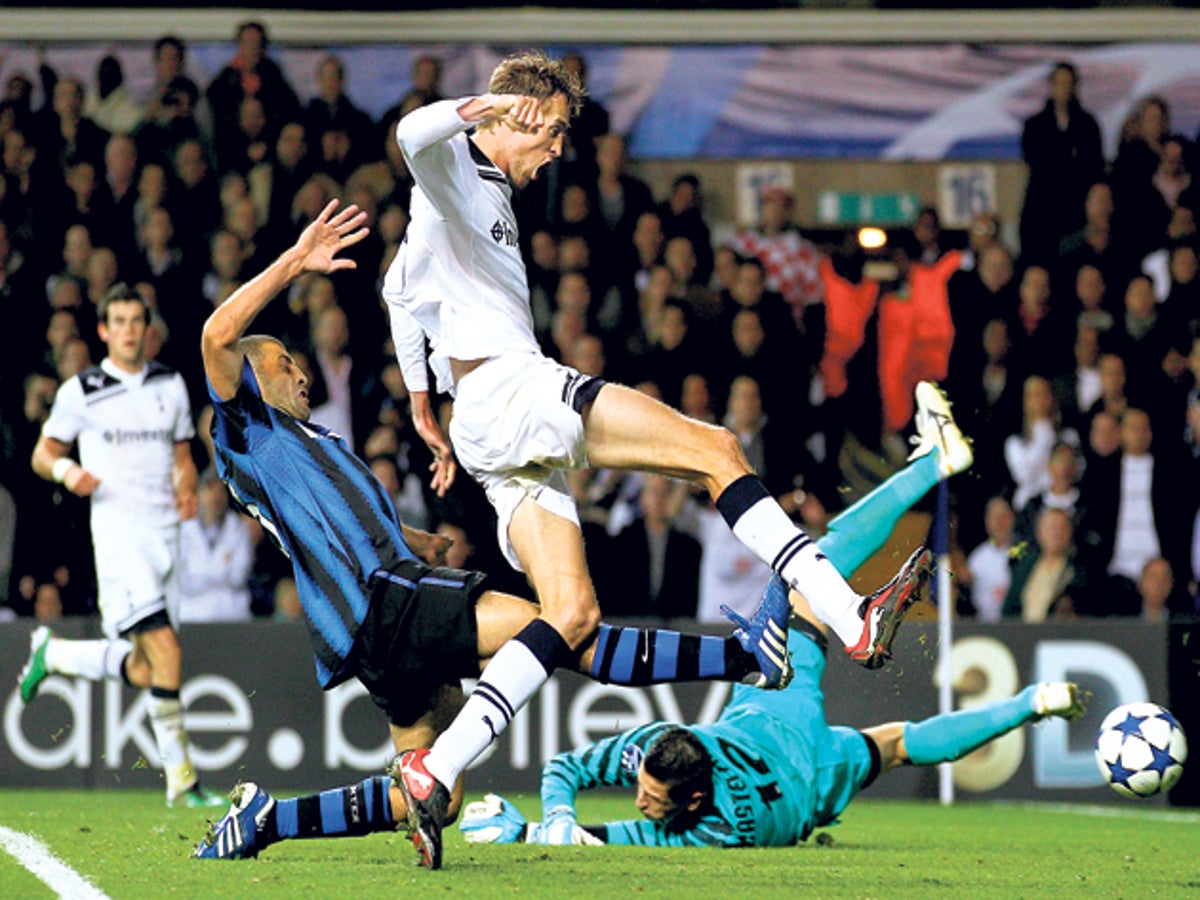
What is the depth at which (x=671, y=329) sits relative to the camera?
1200 centimetres

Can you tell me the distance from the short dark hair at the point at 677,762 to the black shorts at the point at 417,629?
88 centimetres

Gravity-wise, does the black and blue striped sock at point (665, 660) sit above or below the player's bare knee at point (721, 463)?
below

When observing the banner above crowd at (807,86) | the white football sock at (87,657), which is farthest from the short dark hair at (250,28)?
the white football sock at (87,657)

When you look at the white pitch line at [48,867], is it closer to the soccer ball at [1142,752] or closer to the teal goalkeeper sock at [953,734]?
the teal goalkeeper sock at [953,734]

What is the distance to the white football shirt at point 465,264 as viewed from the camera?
624cm

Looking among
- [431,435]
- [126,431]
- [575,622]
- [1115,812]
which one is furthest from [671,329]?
[575,622]

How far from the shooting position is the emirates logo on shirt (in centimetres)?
633

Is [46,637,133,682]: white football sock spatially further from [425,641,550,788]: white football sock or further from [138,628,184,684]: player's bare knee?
[425,641,550,788]: white football sock

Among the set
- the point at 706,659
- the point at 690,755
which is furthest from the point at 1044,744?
the point at 706,659

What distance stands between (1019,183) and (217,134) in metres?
5.58

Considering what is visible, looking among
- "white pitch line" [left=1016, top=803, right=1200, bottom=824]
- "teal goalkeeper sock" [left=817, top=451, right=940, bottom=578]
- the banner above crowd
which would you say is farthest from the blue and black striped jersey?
the banner above crowd

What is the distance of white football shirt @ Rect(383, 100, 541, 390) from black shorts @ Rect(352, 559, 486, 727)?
2.33 ft

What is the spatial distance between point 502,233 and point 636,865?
6.44ft

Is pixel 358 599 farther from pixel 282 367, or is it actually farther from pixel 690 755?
pixel 690 755
